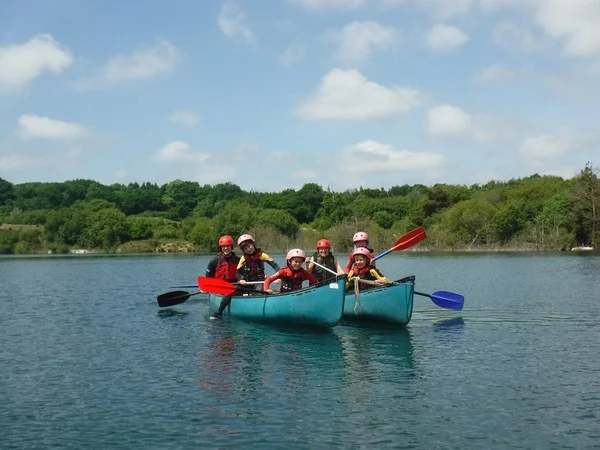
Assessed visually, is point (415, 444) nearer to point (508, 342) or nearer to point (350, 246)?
point (508, 342)

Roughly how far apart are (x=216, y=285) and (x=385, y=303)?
4.69 metres

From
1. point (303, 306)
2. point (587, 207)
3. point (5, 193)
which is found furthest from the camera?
point (5, 193)

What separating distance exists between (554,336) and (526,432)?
7840mm

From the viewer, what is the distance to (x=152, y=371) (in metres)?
12.8

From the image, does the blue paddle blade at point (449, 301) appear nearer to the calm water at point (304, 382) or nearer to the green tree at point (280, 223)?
the calm water at point (304, 382)

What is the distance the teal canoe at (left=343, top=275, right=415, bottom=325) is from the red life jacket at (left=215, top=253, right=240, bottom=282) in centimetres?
391

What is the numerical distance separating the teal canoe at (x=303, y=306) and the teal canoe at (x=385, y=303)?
148 cm

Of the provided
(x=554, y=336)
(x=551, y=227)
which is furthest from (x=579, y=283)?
(x=551, y=227)

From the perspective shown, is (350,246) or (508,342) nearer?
(508,342)

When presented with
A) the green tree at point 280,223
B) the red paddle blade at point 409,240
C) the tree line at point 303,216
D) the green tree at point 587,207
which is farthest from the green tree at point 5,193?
the red paddle blade at point 409,240

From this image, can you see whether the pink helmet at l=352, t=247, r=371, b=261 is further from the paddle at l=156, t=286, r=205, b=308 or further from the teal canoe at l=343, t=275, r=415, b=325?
the paddle at l=156, t=286, r=205, b=308

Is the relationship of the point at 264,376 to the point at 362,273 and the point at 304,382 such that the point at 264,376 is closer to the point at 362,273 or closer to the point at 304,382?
the point at 304,382

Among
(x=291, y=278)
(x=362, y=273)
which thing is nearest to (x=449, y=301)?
(x=362, y=273)

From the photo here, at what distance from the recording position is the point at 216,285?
1900 cm
